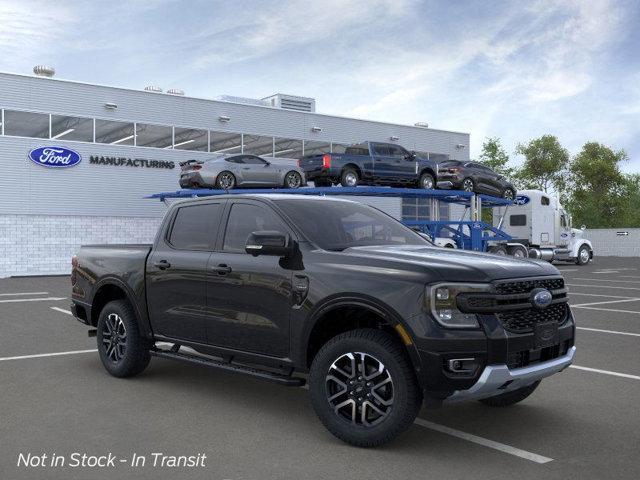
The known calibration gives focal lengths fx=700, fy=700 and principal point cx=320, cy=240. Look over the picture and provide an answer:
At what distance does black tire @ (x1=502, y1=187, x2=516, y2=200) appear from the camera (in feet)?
91.4

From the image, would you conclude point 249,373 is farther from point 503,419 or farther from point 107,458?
point 503,419

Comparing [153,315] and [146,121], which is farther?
[146,121]

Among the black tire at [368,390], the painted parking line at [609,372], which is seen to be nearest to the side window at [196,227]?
the black tire at [368,390]

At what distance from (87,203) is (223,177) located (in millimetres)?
8045

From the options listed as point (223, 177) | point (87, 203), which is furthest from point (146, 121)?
point (223, 177)

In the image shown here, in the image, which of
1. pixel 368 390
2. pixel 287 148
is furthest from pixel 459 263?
pixel 287 148

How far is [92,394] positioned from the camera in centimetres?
639

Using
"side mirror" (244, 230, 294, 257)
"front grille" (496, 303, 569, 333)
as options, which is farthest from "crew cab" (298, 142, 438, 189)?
"front grille" (496, 303, 569, 333)

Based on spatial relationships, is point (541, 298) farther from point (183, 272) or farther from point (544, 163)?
point (544, 163)

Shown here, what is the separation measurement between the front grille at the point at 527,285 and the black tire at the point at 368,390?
796 millimetres

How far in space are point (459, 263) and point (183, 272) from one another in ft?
8.90

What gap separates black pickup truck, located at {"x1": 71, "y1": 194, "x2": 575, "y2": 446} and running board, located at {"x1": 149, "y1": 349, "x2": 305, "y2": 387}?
2 centimetres

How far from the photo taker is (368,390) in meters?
4.85

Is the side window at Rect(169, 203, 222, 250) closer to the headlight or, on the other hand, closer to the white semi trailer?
the headlight
